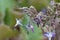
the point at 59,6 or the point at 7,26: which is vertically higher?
the point at 59,6

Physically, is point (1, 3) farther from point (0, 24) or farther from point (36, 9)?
point (36, 9)

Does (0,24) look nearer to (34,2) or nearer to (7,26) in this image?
(7,26)

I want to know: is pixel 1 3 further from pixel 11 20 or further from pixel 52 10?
pixel 52 10

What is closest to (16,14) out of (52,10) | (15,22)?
(15,22)

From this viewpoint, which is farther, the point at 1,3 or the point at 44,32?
the point at 44,32

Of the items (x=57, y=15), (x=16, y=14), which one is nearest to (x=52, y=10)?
(x=57, y=15)

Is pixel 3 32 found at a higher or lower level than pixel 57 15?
lower

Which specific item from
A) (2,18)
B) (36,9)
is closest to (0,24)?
(2,18)

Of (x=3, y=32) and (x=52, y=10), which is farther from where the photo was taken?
(x=52, y=10)
